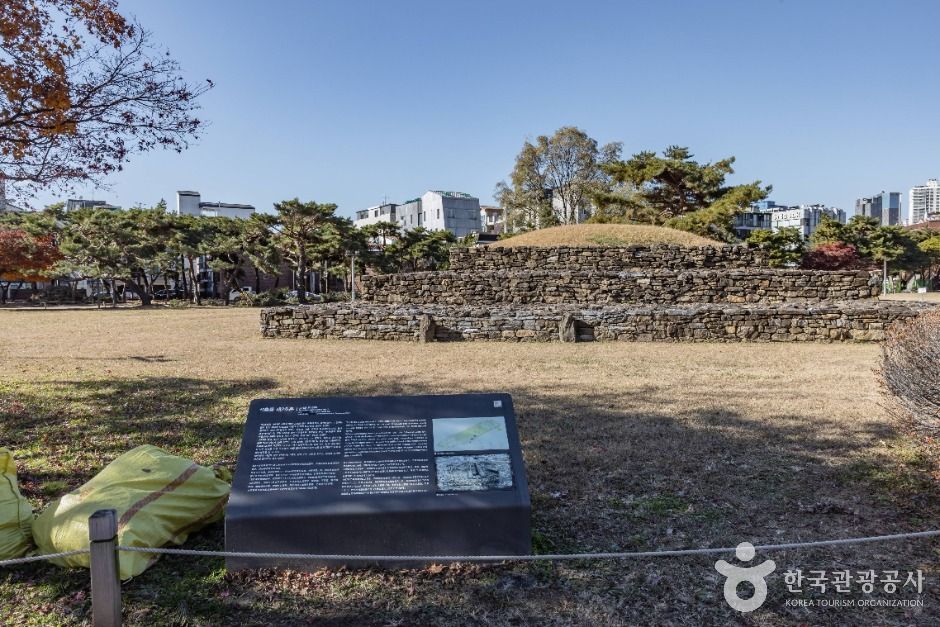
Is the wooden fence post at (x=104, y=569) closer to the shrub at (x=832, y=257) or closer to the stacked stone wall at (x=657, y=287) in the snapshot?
the stacked stone wall at (x=657, y=287)

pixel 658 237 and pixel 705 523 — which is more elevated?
pixel 658 237

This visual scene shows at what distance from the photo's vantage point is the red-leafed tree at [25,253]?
2711 cm

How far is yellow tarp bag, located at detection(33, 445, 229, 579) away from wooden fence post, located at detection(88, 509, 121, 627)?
2.23ft

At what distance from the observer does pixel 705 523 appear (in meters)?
3.66

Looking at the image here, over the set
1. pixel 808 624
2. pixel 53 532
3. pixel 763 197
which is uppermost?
pixel 763 197

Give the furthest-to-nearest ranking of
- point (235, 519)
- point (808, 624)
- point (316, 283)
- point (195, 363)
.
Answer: point (316, 283) → point (195, 363) → point (235, 519) → point (808, 624)

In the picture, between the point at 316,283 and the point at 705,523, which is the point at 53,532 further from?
the point at 316,283

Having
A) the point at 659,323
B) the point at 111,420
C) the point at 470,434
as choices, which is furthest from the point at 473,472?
the point at 659,323

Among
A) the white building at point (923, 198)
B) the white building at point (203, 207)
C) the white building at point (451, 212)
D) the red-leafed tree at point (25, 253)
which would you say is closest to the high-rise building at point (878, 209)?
the white building at point (923, 198)

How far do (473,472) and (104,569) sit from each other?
1.68 m

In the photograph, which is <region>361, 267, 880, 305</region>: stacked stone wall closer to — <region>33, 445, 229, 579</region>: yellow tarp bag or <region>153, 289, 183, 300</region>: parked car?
<region>33, 445, 229, 579</region>: yellow tarp bag

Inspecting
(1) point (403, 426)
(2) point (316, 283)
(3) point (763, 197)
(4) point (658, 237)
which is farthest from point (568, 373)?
(2) point (316, 283)

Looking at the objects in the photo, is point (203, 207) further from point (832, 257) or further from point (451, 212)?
point (832, 257)

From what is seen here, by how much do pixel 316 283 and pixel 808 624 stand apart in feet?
176
